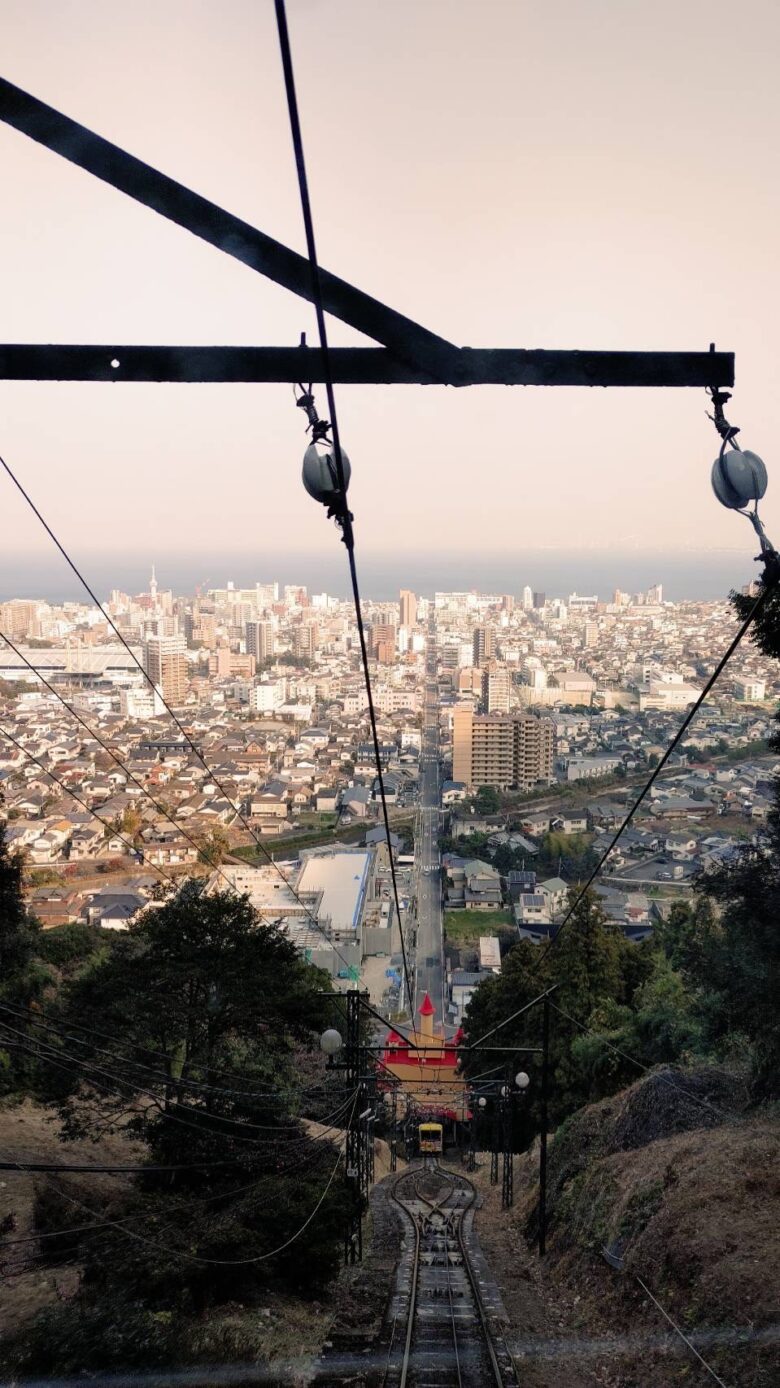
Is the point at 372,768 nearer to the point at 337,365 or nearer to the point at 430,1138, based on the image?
the point at 430,1138

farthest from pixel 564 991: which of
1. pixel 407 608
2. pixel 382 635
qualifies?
pixel 407 608

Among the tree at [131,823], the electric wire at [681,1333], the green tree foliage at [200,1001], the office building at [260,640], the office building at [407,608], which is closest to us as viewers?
the electric wire at [681,1333]

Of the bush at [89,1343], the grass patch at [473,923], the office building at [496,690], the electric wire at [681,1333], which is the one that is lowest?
the grass patch at [473,923]

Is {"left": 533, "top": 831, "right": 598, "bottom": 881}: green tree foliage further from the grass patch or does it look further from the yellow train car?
the yellow train car

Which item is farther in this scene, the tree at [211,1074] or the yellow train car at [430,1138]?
the yellow train car at [430,1138]

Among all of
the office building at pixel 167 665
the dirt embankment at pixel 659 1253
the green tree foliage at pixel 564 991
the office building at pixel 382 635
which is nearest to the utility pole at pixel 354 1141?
the dirt embankment at pixel 659 1253

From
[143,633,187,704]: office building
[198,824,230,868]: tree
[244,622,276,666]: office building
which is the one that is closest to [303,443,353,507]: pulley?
[198,824,230,868]: tree

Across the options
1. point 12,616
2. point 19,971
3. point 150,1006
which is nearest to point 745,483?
point 150,1006

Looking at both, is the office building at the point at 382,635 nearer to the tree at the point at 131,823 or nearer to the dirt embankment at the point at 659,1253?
the tree at the point at 131,823
